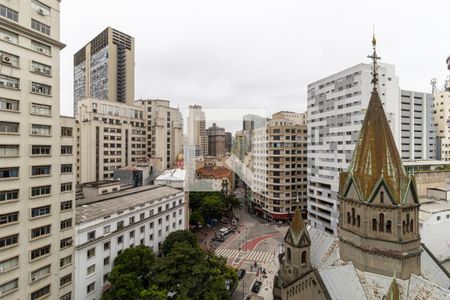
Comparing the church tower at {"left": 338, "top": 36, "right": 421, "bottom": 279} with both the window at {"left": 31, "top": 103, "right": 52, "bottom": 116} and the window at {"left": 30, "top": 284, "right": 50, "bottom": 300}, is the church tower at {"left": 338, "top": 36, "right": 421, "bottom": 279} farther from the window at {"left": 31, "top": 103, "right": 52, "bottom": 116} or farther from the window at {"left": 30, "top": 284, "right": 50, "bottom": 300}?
the window at {"left": 31, "top": 103, "right": 52, "bottom": 116}

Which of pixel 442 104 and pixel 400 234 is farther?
pixel 442 104

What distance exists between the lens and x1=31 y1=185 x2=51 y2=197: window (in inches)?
877

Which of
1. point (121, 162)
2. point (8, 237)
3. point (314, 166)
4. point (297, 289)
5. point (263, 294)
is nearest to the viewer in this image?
point (297, 289)

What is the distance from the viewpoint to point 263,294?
101ft

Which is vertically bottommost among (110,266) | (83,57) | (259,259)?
(259,259)

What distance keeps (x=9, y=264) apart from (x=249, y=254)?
31.1 meters

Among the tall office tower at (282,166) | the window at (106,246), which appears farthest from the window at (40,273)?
the tall office tower at (282,166)

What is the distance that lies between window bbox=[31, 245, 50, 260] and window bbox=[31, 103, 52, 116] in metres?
11.3

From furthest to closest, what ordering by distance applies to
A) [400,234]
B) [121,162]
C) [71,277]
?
[121,162] < [71,277] < [400,234]

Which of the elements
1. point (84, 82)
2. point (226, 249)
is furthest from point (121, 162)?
point (84, 82)

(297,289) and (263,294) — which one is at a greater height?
(297,289)

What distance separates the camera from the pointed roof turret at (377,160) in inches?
640

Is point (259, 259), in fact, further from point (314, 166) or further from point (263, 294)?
point (314, 166)

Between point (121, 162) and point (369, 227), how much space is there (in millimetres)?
60457
